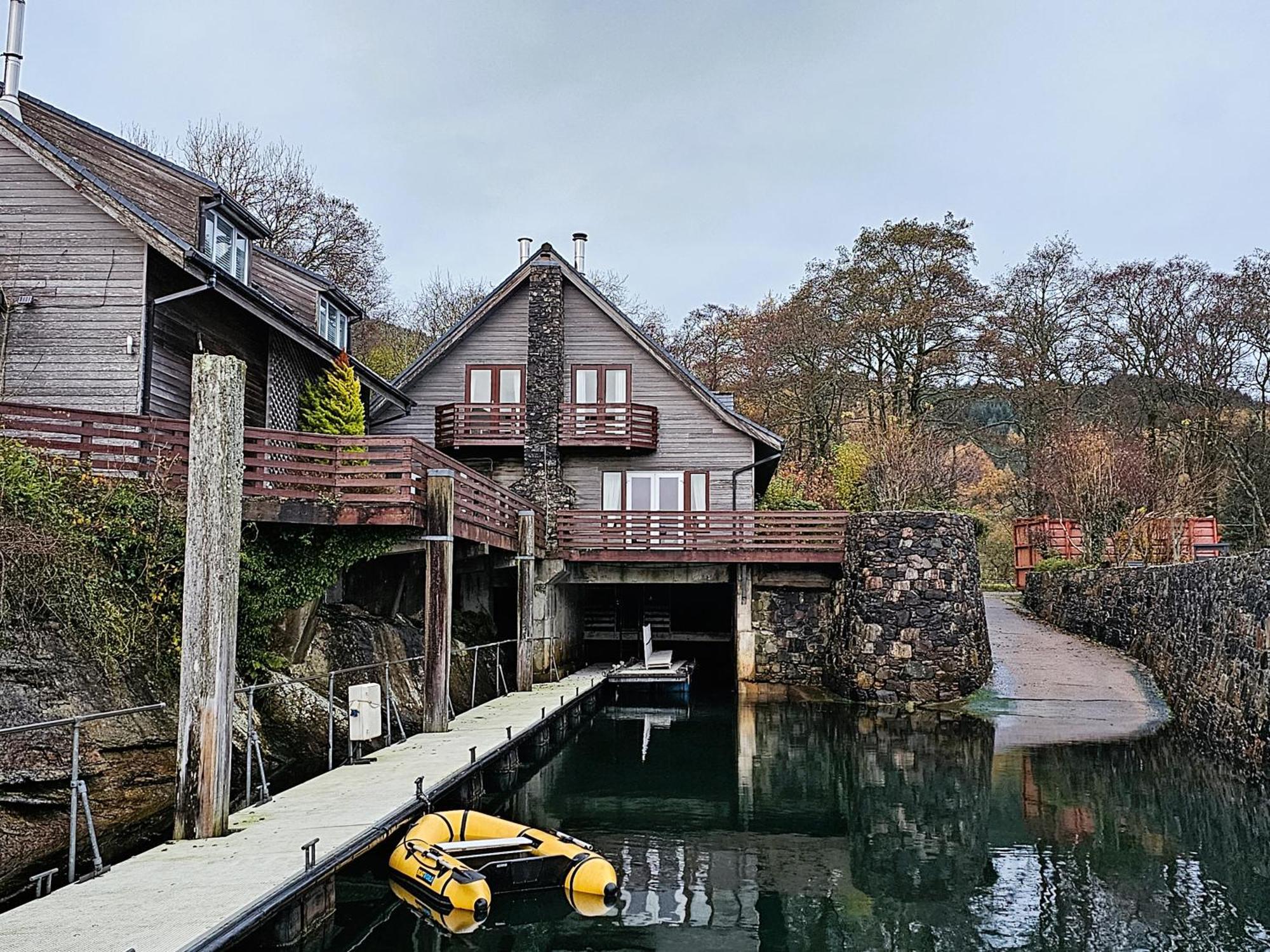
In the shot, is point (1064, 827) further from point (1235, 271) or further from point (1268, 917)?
point (1235, 271)

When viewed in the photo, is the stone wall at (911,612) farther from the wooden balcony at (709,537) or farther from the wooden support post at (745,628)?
the wooden support post at (745,628)

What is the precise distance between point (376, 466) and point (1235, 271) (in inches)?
1335

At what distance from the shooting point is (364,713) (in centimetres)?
1366

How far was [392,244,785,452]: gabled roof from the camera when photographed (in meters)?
29.4

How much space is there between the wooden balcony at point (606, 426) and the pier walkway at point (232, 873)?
15.7 meters

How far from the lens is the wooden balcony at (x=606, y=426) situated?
28.8 m

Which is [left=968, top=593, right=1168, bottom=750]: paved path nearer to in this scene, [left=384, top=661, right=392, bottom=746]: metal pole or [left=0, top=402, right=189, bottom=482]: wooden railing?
[left=384, top=661, right=392, bottom=746]: metal pole

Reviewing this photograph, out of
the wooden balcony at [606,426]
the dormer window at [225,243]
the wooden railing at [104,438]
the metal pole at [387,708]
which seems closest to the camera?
the wooden railing at [104,438]

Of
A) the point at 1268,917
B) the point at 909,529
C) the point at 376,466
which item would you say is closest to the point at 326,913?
the point at 376,466

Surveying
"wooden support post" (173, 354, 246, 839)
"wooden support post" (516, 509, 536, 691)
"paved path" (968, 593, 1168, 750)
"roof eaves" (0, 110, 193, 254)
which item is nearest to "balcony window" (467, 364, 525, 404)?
"wooden support post" (516, 509, 536, 691)

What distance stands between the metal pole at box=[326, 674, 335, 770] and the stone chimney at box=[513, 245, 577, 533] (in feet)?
41.7

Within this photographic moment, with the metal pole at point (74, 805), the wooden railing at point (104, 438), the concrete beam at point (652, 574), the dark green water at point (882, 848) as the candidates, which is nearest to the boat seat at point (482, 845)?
the dark green water at point (882, 848)

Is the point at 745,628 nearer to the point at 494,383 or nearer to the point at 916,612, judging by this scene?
the point at 916,612

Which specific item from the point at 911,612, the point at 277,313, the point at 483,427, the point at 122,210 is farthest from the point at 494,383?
the point at 122,210
